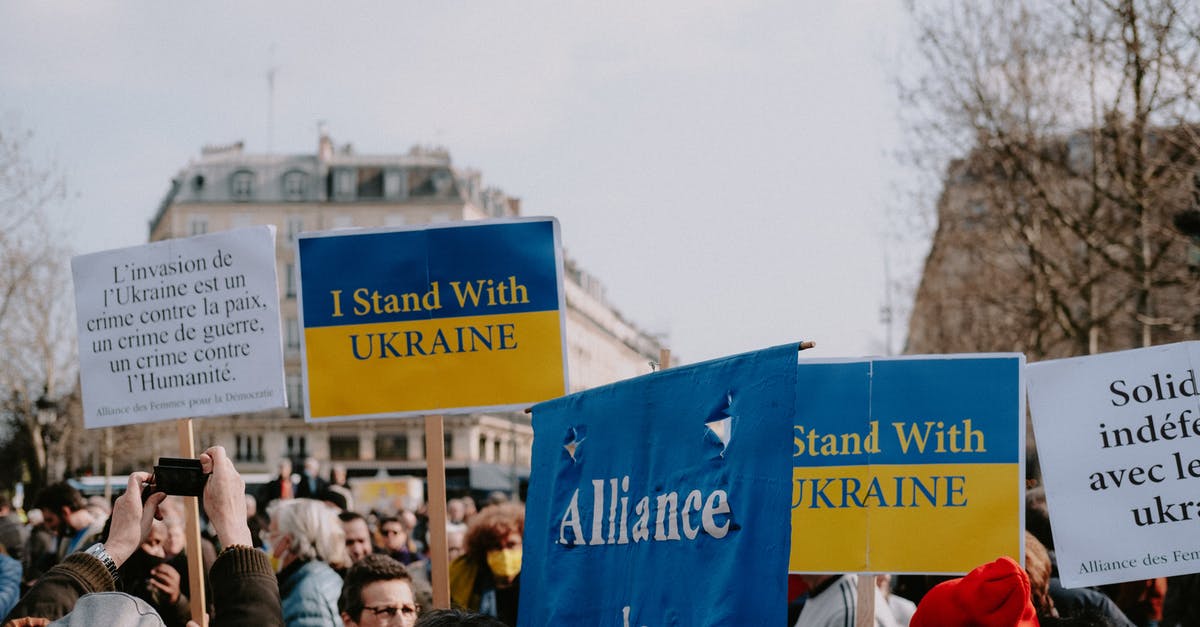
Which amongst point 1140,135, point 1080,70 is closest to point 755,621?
point 1140,135

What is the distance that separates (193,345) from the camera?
5508 mm

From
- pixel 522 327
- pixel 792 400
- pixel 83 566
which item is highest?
pixel 522 327

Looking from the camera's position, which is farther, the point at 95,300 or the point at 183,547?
the point at 183,547

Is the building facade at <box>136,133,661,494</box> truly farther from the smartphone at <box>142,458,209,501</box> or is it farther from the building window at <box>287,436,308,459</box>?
the smartphone at <box>142,458,209,501</box>

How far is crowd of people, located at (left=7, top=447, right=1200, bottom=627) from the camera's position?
2903 mm

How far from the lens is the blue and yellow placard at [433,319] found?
5180 millimetres

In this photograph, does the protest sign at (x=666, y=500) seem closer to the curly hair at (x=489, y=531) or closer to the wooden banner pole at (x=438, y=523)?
the wooden banner pole at (x=438, y=523)

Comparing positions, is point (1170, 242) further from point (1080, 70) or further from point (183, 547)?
point (183, 547)

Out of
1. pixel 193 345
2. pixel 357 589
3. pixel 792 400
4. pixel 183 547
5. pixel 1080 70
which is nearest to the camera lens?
pixel 792 400

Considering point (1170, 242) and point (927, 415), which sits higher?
point (1170, 242)

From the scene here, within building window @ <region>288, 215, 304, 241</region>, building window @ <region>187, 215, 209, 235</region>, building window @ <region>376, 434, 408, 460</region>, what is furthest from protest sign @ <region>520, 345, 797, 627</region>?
building window @ <region>187, 215, 209, 235</region>

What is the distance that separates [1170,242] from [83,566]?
1714 cm

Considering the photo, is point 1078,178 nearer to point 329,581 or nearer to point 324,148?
point 329,581

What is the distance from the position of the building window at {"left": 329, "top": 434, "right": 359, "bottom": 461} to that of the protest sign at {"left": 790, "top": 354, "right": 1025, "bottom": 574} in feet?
232
